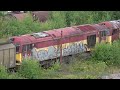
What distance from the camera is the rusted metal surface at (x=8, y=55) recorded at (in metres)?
14.0

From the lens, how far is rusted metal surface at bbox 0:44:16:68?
14.0m

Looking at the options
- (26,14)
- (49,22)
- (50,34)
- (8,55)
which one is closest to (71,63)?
(50,34)

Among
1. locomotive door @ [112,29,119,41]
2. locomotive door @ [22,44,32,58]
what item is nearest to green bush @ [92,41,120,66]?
locomotive door @ [112,29,119,41]

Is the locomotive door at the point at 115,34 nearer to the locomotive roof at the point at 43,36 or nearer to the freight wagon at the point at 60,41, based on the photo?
the freight wagon at the point at 60,41

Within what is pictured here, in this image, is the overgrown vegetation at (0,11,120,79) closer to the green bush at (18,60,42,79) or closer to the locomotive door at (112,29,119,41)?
the green bush at (18,60,42,79)

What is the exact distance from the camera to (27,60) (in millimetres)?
13766

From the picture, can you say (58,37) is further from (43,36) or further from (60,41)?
(43,36)

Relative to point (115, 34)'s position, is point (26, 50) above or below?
below

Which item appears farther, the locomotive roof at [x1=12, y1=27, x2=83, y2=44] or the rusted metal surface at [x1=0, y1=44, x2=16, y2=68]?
the locomotive roof at [x1=12, y1=27, x2=83, y2=44]

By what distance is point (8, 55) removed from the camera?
1418 centimetres

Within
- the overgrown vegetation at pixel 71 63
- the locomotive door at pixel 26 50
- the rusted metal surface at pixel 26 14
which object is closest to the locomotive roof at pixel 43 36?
the locomotive door at pixel 26 50

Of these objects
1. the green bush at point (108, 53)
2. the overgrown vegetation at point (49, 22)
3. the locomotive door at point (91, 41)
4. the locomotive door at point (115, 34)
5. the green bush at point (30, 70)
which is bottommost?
the green bush at point (30, 70)

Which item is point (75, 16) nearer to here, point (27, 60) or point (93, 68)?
point (93, 68)
